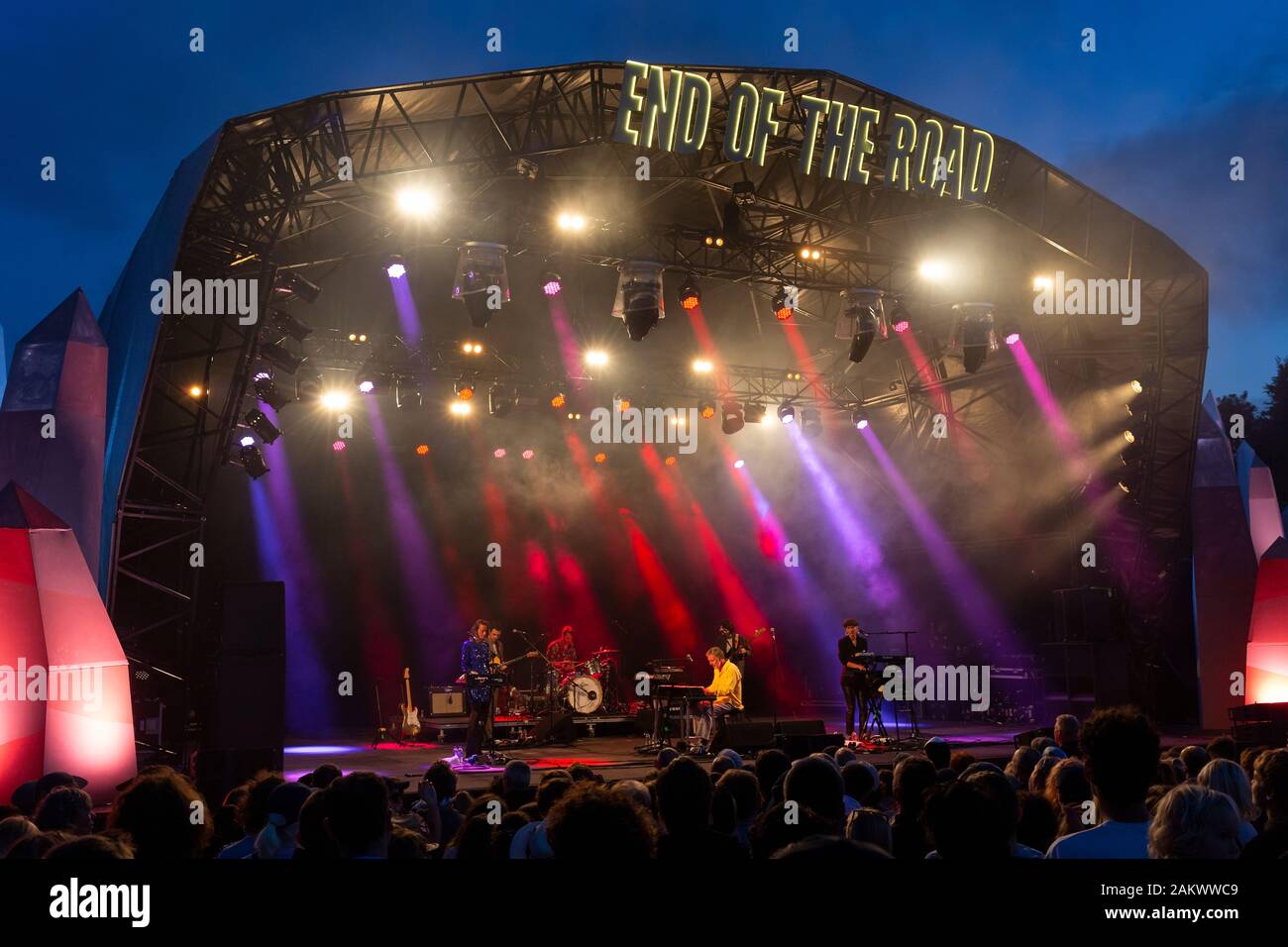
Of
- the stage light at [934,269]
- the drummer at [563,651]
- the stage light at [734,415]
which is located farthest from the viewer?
the stage light at [734,415]

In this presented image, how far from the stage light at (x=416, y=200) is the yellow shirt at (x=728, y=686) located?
749 cm

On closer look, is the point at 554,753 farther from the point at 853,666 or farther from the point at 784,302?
the point at 784,302

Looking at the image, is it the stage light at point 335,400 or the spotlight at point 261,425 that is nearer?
the spotlight at point 261,425

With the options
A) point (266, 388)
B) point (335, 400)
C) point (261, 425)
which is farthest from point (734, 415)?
point (266, 388)

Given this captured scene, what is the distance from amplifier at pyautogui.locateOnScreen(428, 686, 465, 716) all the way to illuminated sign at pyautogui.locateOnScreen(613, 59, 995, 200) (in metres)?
10.0

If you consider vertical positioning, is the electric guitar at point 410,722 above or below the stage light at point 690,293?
below

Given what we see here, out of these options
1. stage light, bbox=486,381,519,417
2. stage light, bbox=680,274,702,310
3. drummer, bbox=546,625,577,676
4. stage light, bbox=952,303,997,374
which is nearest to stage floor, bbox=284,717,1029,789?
drummer, bbox=546,625,577,676

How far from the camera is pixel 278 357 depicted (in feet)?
43.2

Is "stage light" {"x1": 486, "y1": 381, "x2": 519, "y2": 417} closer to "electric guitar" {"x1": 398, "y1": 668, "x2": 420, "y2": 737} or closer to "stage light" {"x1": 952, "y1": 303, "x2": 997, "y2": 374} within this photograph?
"electric guitar" {"x1": 398, "y1": 668, "x2": 420, "y2": 737}

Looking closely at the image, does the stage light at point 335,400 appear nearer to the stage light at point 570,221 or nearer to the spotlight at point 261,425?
the spotlight at point 261,425

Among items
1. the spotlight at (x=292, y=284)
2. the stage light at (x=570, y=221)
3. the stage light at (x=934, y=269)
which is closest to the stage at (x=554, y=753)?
the spotlight at (x=292, y=284)

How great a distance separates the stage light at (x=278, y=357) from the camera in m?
12.9

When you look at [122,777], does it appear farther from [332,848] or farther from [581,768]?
[332,848]
